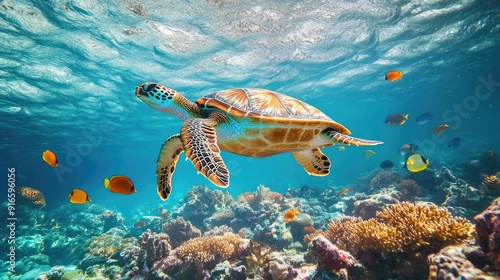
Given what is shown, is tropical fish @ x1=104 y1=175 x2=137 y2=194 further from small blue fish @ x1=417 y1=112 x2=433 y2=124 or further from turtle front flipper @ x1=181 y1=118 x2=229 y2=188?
small blue fish @ x1=417 y1=112 x2=433 y2=124

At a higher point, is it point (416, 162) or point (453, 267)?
point (416, 162)

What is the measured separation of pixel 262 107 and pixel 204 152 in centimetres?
160

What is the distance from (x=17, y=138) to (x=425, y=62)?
4006 centimetres

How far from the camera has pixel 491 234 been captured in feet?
8.09

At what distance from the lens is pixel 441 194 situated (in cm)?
868

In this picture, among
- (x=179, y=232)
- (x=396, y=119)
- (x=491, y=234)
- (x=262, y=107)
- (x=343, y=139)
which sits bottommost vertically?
(x=491, y=234)

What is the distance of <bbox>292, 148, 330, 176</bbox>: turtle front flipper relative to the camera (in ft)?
16.9

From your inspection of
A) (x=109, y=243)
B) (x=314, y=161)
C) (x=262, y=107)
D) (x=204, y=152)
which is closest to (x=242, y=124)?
(x=262, y=107)

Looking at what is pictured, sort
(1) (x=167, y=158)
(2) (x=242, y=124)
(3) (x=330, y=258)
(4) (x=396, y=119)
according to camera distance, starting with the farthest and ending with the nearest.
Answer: (4) (x=396, y=119)
(2) (x=242, y=124)
(1) (x=167, y=158)
(3) (x=330, y=258)

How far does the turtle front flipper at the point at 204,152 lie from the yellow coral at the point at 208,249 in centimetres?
310

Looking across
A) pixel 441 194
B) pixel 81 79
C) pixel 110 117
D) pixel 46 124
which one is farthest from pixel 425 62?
pixel 46 124

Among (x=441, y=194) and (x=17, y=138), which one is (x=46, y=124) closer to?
(x=17, y=138)

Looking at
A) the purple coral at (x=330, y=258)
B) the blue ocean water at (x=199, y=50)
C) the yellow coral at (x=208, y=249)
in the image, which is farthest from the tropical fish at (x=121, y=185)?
the blue ocean water at (x=199, y=50)

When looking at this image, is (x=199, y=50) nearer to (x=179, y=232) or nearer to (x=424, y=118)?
(x=179, y=232)
